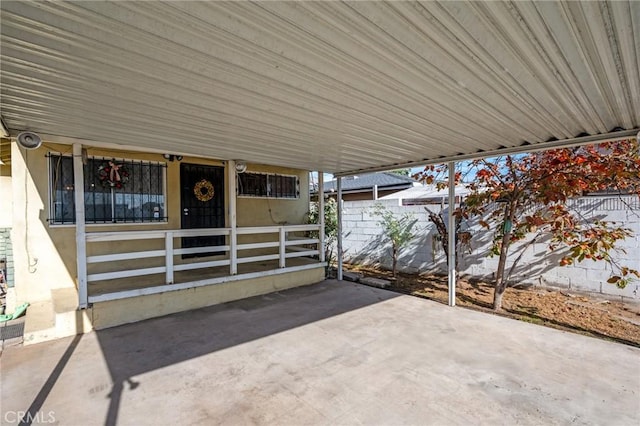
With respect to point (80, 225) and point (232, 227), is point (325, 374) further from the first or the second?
point (80, 225)

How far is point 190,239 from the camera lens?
620 centimetres

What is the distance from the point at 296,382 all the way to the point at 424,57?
9.49 ft

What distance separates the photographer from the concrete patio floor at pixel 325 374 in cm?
241

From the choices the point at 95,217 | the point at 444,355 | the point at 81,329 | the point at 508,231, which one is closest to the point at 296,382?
the point at 444,355

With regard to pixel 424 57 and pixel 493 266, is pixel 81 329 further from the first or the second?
pixel 493 266

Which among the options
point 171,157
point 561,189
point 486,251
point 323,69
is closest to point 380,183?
point 486,251

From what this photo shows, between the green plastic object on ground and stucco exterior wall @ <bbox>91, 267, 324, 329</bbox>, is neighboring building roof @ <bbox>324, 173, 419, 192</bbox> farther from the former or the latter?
the green plastic object on ground

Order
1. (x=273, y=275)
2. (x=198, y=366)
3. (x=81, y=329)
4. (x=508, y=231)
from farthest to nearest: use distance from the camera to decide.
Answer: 1. (x=273, y=275)
2. (x=508, y=231)
3. (x=81, y=329)
4. (x=198, y=366)

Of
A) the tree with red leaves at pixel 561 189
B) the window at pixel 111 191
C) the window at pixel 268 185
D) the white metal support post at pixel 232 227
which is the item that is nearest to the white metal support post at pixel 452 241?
the tree with red leaves at pixel 561 189

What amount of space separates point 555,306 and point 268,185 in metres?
6.05

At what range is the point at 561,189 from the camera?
4242 millimetres

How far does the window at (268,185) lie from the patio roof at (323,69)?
10.7ft

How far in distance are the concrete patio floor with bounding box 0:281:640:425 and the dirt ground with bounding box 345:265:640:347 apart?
1.68 feet

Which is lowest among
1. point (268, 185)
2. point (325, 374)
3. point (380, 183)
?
point (325, 374)
